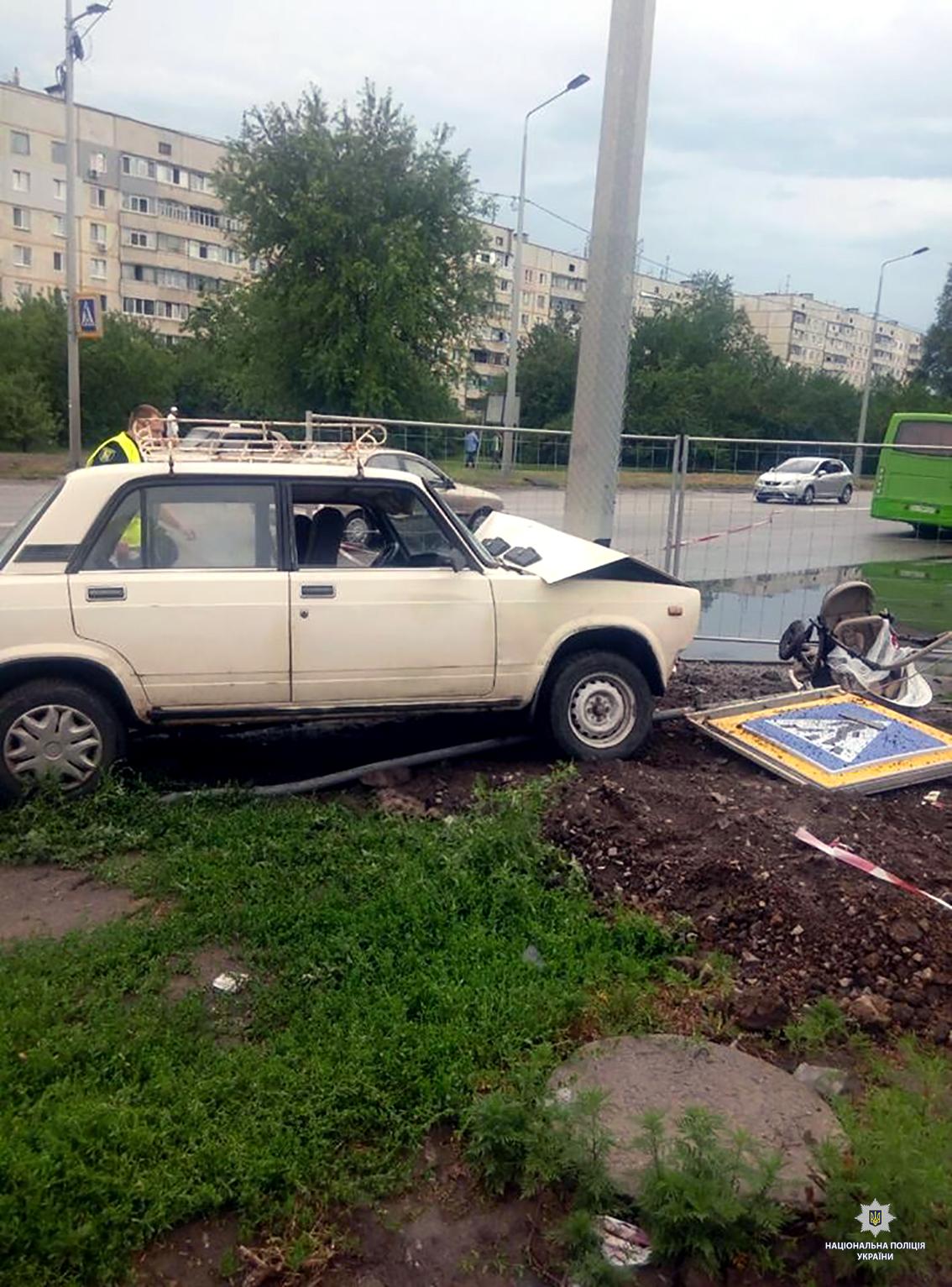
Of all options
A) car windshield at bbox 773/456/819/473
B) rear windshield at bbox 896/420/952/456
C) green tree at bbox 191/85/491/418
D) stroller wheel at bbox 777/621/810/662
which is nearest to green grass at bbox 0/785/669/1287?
stroller wheel at bbox 777/621/810/662

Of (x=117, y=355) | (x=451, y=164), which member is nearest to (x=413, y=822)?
(x=451, y=164)

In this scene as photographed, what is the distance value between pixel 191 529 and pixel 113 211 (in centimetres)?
7316

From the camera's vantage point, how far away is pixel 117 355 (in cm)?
3994

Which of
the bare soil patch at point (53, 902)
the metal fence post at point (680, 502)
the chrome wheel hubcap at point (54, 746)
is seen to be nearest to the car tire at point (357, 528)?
the chrome wheel hubcap at point (54, 746)

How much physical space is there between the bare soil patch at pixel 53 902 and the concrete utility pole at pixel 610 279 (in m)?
4.64

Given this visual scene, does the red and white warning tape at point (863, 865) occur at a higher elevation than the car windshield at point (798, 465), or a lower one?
lower

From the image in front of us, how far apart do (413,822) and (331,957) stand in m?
1.33

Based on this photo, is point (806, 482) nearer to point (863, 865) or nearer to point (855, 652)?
point (855, 652)

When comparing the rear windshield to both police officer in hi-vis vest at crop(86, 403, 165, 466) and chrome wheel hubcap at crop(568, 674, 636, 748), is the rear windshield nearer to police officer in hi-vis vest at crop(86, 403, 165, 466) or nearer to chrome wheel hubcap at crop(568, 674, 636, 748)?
chrome wheel hubcap at crop(568, 674, 636, 748)

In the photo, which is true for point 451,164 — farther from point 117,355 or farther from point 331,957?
point 331,957

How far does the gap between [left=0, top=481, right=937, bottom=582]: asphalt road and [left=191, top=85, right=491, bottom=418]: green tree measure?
18063mm

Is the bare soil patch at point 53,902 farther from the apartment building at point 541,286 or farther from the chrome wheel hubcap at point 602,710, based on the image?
the apartment building at point 541,286

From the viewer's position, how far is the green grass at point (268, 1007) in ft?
9.26

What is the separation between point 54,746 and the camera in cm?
532
